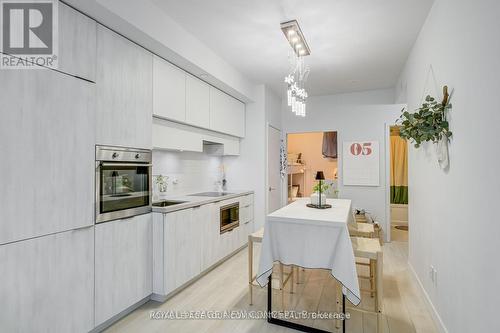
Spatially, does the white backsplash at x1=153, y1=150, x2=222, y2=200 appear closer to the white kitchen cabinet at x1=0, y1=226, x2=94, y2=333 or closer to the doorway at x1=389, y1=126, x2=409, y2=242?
the white kitchen cabinet at x1=0, y1=226, x2=94, y2=333

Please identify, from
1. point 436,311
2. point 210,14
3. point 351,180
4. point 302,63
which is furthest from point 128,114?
point 351,180

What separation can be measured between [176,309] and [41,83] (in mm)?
2131

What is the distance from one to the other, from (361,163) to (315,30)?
2.98 m

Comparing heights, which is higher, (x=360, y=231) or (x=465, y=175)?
(x=465, y=175)

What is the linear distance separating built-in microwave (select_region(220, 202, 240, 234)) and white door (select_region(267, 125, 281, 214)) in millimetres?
929

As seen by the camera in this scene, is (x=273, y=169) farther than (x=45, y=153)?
Yes

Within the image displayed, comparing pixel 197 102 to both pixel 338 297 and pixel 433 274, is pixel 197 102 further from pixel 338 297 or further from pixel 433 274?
pixel 433 274

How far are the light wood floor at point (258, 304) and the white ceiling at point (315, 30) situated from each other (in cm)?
281

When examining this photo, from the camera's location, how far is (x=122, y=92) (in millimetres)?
2322

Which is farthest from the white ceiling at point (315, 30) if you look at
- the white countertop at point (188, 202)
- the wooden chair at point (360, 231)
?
the wooden chair at point (360, 231)

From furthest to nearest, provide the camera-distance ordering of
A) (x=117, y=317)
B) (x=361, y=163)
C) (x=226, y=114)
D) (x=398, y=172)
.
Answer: (x=398, y=172), (x=361, y=163), (x=226, y=114), (x=117, y=317)

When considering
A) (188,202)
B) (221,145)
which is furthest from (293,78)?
(221,145)

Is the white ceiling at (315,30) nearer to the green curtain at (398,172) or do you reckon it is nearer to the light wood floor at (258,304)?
the green curtain at (398,172)

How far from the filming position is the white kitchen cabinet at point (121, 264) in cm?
210
